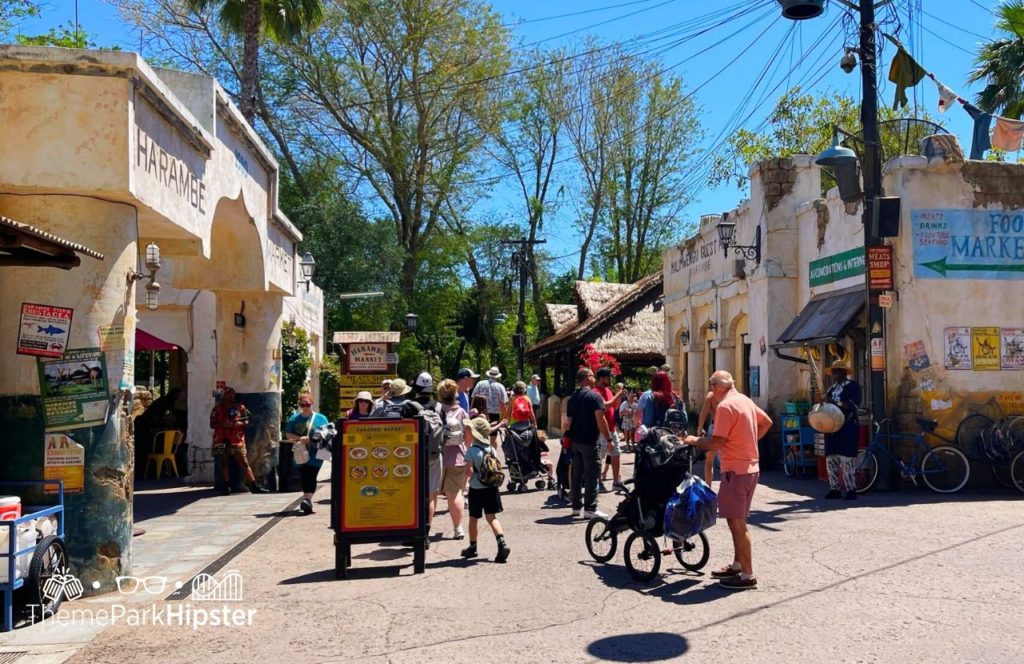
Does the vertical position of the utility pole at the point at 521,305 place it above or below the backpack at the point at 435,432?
above

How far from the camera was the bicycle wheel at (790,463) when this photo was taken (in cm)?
1625

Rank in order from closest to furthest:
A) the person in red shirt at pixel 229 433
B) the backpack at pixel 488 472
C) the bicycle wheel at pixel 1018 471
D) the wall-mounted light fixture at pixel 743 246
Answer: the backpack at pixel 488 472 → the bicycle wheel at pixel 1018 471 → the person in red shirt at pixel 229 433 → the wall-mounted light fixture at pixel 743 246

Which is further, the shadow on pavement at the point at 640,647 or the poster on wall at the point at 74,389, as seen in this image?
the poster on wall at the point at 74,389

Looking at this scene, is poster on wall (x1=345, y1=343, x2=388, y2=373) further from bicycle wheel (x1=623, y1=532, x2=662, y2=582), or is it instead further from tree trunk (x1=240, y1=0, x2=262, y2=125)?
bicycle wheel (x1=623, y1=532, x2=662, y2=582)

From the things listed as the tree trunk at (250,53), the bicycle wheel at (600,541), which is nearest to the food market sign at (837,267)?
the bicycle wheel at (600,541)

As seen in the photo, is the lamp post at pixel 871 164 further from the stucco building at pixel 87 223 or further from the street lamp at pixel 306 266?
the street lamp at pixel 306 266

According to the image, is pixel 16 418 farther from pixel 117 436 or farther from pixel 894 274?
pixel 894 274

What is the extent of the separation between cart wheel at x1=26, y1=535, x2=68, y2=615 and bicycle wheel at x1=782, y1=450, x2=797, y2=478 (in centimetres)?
1189

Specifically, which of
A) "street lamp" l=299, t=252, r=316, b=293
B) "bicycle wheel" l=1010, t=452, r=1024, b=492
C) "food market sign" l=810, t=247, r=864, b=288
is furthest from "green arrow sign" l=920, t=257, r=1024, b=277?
"street lamp" l=299, t=252, r=316, b=293

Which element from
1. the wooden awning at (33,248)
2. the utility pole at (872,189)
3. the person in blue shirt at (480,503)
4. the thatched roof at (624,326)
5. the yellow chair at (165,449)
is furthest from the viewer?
the thatched roof at (624,326)

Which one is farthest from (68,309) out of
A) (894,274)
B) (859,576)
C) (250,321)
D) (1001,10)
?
(1001,10)

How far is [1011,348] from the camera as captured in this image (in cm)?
1479

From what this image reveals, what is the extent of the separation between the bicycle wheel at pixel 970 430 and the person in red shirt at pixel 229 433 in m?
11.2

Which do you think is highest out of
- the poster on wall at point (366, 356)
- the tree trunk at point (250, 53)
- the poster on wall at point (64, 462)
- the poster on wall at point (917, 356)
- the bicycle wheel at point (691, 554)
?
the tree trunk at point (250, 53)
